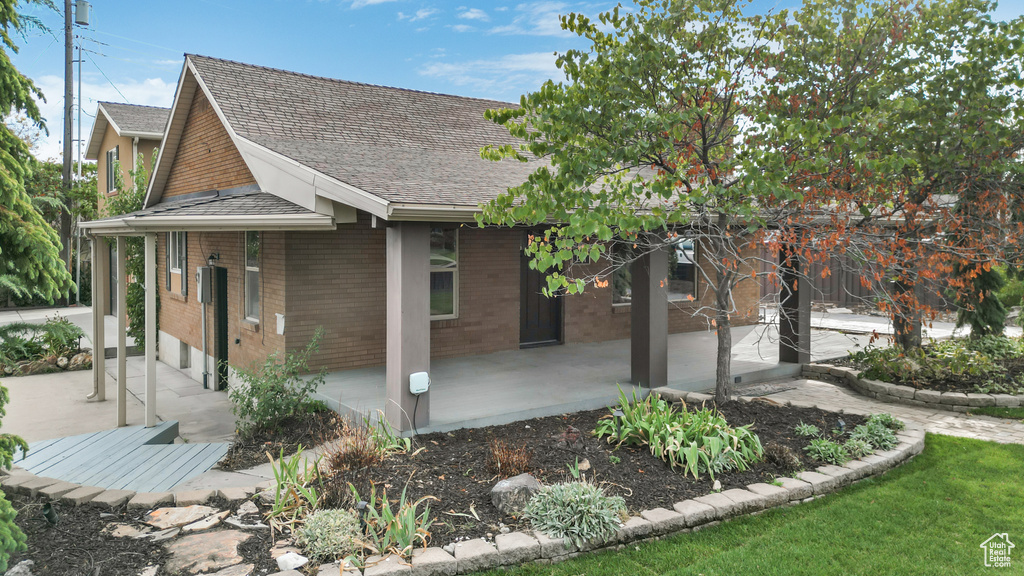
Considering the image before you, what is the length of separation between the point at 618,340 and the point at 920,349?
5226 mm

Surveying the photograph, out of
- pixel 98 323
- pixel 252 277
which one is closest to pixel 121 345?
pixel 98 323

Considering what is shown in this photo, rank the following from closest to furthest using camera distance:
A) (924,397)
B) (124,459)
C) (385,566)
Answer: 1. (385,566)
2. (124,459)
3. (924,397)

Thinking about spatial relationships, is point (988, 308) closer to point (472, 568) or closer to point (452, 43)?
point (472, 568)

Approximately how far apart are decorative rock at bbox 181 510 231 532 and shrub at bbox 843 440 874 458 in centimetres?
553

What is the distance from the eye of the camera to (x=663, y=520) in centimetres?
486

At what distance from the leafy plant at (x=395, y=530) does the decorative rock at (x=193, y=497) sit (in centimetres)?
144

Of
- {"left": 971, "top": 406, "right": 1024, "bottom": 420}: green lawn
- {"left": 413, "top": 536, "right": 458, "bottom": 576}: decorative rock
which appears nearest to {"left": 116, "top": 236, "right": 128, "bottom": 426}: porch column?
{"left": 413, "top": 536, "right": 458, "bottom": 576}: decorative rock

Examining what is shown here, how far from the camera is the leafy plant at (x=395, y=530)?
4.30 metres

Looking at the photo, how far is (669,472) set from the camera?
5.78m

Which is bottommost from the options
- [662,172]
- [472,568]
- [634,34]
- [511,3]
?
[472,568]

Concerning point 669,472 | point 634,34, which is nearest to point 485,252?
point 634,34

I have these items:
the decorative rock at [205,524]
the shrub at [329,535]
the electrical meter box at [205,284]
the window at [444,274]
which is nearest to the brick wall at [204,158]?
the electrical meter box at [205,284]

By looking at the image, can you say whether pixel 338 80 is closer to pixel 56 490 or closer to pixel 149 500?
pixel 56 490

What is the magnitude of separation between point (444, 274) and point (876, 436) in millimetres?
6792
